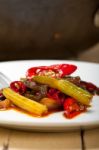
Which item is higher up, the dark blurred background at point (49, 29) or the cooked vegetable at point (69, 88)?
the dark blurred background at point (49, 29)

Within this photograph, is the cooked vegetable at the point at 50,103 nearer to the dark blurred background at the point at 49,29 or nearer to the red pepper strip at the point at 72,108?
the red pepper strip at the point at 72,108

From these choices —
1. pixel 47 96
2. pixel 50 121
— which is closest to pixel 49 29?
pixel 47 96

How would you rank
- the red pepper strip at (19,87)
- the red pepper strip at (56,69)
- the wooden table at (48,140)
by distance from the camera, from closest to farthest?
the wooden table at (48,140) → the red pepper strip at (19,87) → the red pepper strip at (56,69)

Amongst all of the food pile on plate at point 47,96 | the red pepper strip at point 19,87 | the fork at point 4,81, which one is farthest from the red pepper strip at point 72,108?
the fork at point 4,81

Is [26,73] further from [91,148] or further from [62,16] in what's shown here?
[62,16]

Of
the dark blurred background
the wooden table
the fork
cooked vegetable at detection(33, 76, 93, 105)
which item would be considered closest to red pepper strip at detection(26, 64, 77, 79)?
the fork

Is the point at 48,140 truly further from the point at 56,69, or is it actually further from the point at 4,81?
the point at 56,69

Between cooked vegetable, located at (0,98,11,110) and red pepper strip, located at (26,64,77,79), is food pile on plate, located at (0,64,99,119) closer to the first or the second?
cooked vegetable, located at (0,98,11,110)
